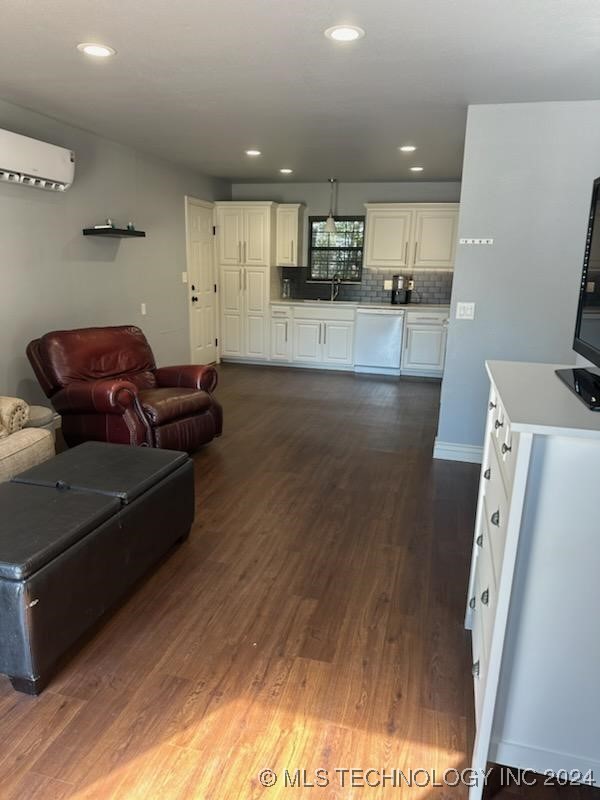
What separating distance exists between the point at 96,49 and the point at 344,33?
1.24m

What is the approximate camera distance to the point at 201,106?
3.49m

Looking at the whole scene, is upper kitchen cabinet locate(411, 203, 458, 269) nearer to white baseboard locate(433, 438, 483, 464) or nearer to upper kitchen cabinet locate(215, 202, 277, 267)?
upper kitchen cabinet locate(215, 202, 277, 267)

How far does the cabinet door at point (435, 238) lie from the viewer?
6.44 metres

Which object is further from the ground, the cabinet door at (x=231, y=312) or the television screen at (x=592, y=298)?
the television screen at (x=592, y=298)

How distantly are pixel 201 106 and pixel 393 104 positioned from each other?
4.17 ft

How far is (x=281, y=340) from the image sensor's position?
7.15 metres

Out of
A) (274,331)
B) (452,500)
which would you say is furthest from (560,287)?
(274,331)

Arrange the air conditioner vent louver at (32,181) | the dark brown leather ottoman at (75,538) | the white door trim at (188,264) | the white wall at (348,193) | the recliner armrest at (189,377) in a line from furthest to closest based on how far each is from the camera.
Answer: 1. the white wall at (348,193)
2. the white door trim at (188,264)
3. the recliner armrest at (189,377)
4. the air conditioner vent louver at (32,181)
5. the dark brown leather ottoman at (75,538)

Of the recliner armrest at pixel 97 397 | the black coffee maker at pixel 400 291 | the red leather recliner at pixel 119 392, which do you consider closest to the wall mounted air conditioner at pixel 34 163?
the red leather recliner at pixel 119 392

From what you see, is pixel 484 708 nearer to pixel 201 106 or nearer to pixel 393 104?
pixel 393 104

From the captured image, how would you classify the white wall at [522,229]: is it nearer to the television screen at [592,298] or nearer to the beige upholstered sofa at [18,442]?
the television screen at [592,298]

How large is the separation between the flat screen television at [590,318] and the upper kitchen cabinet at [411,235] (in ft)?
16.1

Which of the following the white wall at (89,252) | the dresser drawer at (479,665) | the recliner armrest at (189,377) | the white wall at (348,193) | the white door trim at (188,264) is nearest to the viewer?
the dresser drawer at (479,665)

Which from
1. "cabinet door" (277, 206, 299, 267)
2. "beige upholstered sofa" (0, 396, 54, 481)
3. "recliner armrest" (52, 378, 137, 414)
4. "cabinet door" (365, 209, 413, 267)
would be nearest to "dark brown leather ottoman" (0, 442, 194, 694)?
"beige upholstered sofa" (0, 396, 54, 481)
